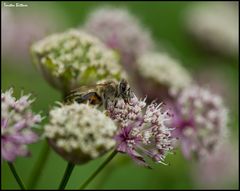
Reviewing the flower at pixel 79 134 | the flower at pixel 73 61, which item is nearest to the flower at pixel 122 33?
the flower at pixel 73 61

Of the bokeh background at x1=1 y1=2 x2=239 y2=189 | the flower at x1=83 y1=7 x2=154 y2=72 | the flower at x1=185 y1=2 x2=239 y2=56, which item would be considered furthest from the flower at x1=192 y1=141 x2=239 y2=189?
the flower at x1=185 y1=2 x2=239 y2=56

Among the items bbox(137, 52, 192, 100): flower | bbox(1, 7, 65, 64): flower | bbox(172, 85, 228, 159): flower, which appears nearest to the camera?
bbox(172, 85, 228, 159): flower

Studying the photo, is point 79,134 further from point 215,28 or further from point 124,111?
point 215,28

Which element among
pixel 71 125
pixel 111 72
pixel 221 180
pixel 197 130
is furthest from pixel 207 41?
pixel 71 125

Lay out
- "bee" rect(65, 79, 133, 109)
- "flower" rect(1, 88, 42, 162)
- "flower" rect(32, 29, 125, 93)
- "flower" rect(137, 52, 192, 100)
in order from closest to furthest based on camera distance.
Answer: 1. "flower" rect(1, 88, 42, 162)
2. "bee" rect(65, 79, 133, 109)
3. "flower" rect(32, 29, 125, 93)
4. "flower" rect(137, 52, 192, 100)

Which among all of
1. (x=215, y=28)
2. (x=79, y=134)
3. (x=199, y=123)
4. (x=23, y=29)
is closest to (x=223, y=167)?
(x=215, y=28)

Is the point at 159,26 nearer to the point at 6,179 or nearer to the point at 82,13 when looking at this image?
the point at 82,13

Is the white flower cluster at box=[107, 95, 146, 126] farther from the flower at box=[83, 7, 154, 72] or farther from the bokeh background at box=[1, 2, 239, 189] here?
the flower at box=[83, 7, 154, 72]
